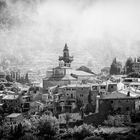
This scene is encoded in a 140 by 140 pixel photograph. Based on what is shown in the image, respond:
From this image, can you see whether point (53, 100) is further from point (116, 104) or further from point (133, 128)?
point (133, 128)

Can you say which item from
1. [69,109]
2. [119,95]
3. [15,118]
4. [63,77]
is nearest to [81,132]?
[119,95]

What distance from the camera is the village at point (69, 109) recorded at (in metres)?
56.3

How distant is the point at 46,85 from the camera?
267ft

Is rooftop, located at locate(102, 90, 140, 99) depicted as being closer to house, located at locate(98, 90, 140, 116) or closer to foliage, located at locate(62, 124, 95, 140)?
house, located at locate(98, 90, 140, 116)

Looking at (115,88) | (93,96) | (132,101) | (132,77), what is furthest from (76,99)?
(132,77)

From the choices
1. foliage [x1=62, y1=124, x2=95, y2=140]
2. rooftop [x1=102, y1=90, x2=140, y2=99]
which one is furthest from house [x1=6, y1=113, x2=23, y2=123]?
rooftop [x1=102, y1=90, x2=140, y2=99]

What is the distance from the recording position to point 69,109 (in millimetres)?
66312

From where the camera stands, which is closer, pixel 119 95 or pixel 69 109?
pixel 119 95

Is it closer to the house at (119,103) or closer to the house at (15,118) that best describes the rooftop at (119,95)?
the house at (119,103)

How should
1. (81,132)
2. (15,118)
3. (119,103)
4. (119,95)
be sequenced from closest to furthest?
(81,132)
(119,103)
(119,95)
(15,118)

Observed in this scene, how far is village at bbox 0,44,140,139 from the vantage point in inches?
2216

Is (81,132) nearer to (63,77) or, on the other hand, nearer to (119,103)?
(119,103)

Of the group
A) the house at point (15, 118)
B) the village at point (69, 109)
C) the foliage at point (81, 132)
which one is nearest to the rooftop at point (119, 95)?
the village at point (69, 109)

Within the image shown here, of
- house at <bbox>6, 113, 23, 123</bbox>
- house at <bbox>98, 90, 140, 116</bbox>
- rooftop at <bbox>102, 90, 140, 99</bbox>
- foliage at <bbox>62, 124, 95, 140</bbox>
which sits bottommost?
foliage at <bbox>62, 124, 95, 140</bbox>
